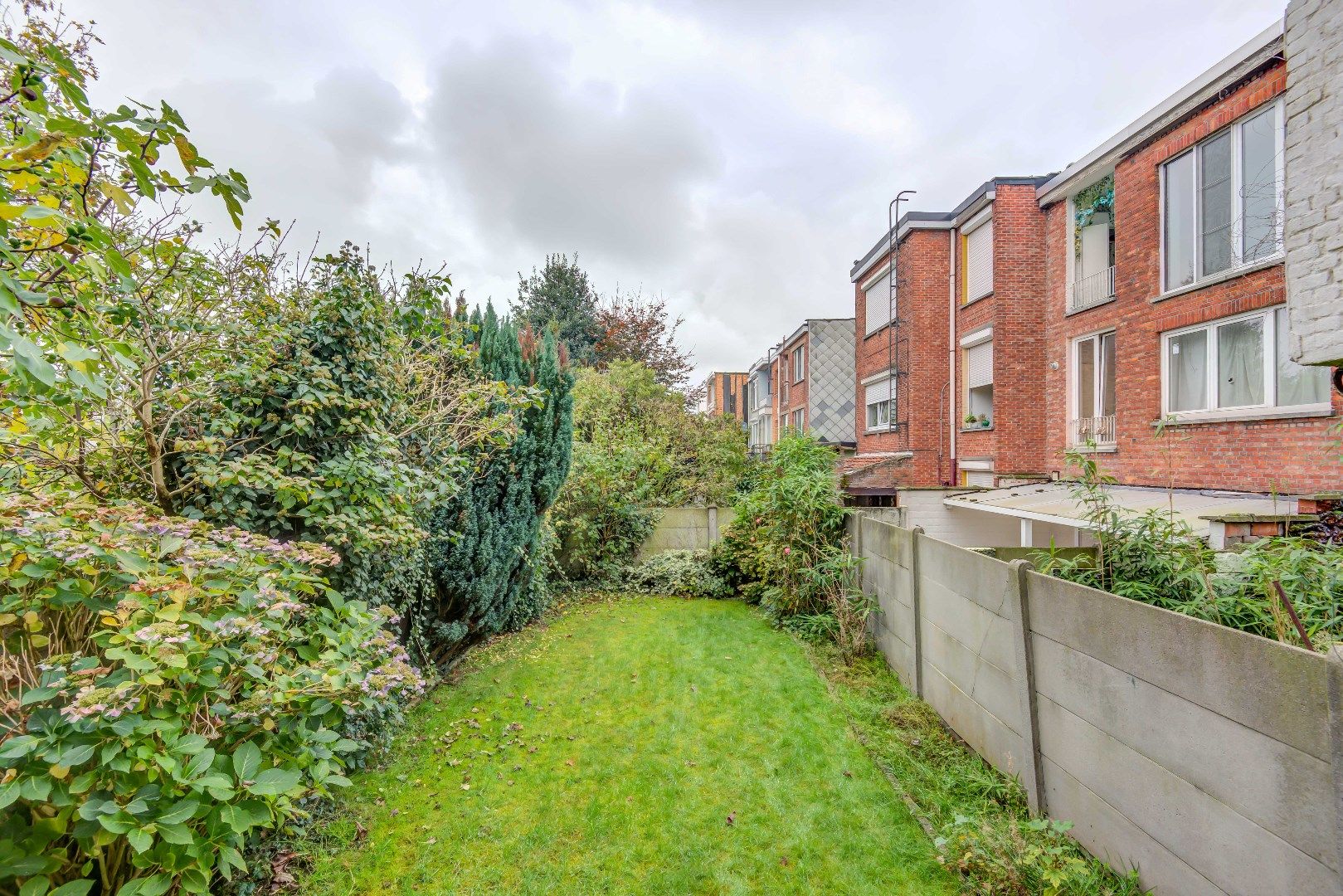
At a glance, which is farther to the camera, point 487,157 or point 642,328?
point 642,328

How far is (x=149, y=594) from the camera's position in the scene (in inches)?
83.8

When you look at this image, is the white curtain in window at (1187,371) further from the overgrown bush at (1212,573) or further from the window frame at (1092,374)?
the overgrown bush at (1212,573)

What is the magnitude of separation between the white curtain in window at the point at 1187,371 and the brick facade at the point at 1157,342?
0.16m

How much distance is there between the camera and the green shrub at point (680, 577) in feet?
31.4

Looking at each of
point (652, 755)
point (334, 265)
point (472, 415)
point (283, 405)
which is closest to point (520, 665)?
point (652, 755)

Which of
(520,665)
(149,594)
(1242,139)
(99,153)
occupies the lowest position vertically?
(520,665)

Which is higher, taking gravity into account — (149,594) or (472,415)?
(472,415)

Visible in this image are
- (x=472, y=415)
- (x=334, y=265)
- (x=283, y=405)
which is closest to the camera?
(x=283, y=405)

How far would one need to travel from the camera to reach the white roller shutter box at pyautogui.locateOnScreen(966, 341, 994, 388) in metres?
12.7

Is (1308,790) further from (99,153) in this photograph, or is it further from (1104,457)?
(1104,457)

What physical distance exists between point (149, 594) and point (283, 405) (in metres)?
1.75

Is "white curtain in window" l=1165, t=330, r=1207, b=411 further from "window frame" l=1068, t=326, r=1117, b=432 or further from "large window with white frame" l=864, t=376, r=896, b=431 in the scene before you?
"large window with white frame" l=864, t=376, r=896, b=431

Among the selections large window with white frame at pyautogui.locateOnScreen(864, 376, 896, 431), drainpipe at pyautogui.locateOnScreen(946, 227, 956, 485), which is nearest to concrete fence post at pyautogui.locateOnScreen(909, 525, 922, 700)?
drainpipe at pyautogui.locateOnScreen(946, 227, 956, 485)

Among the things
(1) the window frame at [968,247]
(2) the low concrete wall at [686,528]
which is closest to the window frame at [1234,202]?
(1) the window frame at [968,247]
